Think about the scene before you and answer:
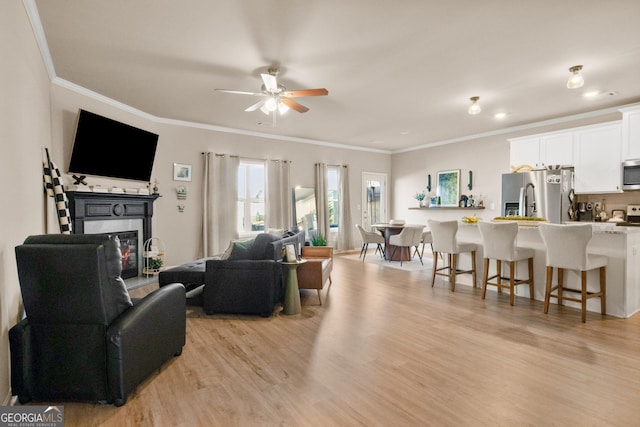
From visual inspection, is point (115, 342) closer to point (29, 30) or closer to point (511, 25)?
point (29, 30)

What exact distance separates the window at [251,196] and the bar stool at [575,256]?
541 cm

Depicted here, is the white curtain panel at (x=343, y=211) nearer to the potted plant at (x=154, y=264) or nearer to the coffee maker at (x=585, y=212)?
the potted plant at (x=154, y=264)

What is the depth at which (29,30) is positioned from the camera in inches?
111

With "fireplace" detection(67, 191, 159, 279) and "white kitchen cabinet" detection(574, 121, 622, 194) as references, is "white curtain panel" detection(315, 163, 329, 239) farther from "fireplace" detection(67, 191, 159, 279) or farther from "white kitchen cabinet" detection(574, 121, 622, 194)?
"white kitchen cabinet" detection(574, 121, 622, 194)

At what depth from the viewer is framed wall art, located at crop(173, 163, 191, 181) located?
20.7 ft

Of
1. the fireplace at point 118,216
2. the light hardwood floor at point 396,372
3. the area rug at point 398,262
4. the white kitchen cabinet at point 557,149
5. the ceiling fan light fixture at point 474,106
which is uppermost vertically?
the ceiling fan light fixture at point 474,106

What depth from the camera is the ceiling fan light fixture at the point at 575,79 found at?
12.1 feet

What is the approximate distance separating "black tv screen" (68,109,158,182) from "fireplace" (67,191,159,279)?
14.4 inches

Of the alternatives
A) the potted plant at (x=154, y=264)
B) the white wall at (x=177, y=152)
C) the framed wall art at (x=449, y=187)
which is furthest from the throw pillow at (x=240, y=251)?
the framed wall art at (x=449, y=187)

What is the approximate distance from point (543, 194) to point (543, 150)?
885 mm

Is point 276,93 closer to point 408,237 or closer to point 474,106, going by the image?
point 474,106

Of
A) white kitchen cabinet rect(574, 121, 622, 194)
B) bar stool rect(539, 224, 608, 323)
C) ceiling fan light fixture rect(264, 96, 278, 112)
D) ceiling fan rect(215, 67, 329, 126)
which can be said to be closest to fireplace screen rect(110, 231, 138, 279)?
ceiling fan rect(215, 67, 329, 126)

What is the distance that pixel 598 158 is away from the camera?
17.6 ft

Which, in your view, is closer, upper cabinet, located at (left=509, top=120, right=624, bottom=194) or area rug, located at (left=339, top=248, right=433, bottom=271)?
upper cabinet, located at (left=509, top=120, right=624, bottom=194)
